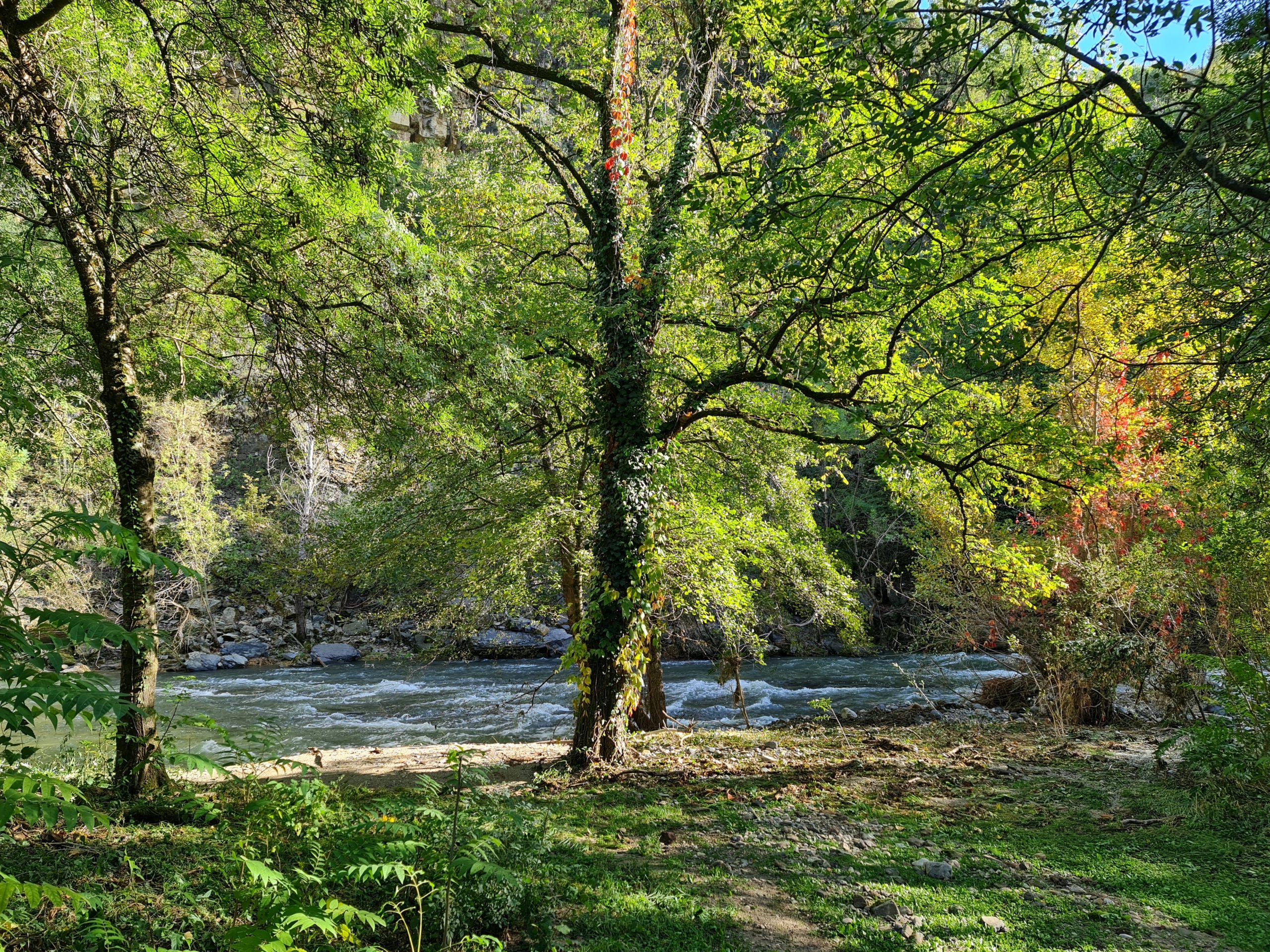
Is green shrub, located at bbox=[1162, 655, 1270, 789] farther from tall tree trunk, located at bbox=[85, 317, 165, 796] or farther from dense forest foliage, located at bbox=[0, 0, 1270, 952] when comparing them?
tall tree trunk, located at bbox=[85, 317, 165, 796]

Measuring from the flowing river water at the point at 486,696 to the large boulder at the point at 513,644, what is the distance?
118cm

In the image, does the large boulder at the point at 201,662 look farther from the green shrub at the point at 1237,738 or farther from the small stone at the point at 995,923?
the green shrub at the point at 1237,738

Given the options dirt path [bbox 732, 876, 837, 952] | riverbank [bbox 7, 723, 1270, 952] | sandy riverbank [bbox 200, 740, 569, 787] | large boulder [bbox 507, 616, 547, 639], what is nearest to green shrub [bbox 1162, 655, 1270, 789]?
riverbank [bbox 7, 723, 1270, 952]

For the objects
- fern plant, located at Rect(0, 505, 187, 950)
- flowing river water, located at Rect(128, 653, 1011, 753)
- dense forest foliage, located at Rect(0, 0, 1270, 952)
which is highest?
dense forest foliage, located at Rect(0, 0, 1270, 952)

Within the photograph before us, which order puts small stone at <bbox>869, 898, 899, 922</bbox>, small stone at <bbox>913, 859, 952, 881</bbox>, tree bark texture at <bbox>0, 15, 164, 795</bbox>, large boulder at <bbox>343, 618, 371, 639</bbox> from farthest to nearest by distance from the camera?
large boulder at <bbox>343, 618, 371, 639</bbox>
tree bark texture at <bbox>0, 15, 164, 795</bbox>
small stone at <bbox>913, 859, 952, 881</bbox>
small stone at <bbox>869, 898, 899, 922</bbox>

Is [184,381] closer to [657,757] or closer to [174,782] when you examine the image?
[174,782]

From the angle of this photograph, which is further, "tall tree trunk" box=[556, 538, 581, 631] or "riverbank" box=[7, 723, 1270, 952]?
"tall tree trunk" box=[556, 538, 581, 631]

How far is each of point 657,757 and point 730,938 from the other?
165 inches

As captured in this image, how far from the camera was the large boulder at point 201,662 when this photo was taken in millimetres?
21250

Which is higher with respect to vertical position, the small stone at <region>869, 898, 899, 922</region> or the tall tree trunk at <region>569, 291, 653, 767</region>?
the tall tree trunk at <region>569, 291, 653, 767</region>

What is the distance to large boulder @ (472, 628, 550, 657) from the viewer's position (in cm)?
2222

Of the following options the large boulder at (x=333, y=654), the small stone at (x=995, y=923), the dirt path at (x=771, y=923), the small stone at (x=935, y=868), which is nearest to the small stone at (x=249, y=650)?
the large boulder at (x=333, y=654)

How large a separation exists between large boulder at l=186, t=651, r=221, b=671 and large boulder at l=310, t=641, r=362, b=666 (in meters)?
2.66

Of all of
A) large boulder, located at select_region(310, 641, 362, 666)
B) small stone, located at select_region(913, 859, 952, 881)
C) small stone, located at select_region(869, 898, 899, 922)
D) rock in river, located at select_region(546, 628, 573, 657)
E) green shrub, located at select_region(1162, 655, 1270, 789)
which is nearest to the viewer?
small stone, located at select_region(869, 898, 899, 922)
